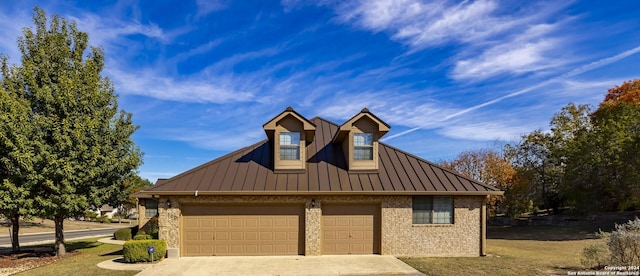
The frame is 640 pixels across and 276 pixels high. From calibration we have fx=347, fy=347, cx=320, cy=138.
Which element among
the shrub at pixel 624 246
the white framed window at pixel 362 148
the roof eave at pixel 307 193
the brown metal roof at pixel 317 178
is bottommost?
the shrub at pixel 624 246

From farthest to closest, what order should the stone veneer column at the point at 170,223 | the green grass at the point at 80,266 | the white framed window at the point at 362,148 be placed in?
the white framed window at the point at 362,148
the stone veneer column at the point at 170,223
the green grass at the point at 80,266

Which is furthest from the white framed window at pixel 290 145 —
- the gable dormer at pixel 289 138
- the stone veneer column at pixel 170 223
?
the stone veneer column at pixel 170 223

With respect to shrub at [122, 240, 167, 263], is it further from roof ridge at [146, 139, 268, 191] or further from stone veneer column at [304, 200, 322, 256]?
stone veneer column at [304, 200, 322, 256]

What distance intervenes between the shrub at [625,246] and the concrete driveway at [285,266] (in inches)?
209

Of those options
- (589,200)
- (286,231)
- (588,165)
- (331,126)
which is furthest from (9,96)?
(589,200)

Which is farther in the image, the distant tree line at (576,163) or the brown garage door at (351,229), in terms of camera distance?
the distant tree line at (576,163)

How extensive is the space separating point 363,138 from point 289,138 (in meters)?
3.10

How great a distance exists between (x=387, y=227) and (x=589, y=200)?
2067cm

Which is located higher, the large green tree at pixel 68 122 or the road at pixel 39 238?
the large green tree at pixel 68 122

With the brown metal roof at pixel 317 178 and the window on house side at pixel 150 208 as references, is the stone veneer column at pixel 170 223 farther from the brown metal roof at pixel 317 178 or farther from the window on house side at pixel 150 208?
the window on house side at pixel 150 208

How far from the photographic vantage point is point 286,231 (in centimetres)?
1348

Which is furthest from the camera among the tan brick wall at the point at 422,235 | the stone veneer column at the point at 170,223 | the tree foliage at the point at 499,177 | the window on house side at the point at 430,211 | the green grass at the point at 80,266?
the tree foliage at the point at 499,177

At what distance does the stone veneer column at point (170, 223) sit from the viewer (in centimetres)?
1306

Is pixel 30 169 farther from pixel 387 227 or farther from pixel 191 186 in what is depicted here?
pixel 387 227
